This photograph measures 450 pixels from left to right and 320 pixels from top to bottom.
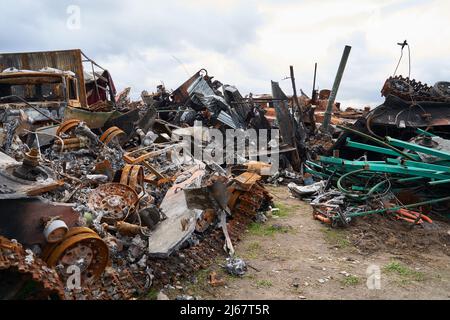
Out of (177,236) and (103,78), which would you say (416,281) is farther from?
(103,78)

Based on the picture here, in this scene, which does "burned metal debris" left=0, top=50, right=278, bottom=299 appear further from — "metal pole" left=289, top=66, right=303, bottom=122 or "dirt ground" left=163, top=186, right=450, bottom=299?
"metal pole" left=289, top=66, right=303, bottom=122

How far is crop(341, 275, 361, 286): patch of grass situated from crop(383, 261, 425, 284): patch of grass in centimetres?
51

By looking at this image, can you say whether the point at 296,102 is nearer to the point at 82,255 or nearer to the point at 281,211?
the point at 281,211

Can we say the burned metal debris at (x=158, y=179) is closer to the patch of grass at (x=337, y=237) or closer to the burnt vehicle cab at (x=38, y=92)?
the burnt vehicle cab at (x=38, y=92)

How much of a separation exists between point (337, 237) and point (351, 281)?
1593 millimetres

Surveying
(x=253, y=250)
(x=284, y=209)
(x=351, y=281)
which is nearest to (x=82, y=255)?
(x=253, y=250)

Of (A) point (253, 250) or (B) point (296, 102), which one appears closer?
(A) point (253, 250)

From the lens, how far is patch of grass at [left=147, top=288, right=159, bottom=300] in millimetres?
3945

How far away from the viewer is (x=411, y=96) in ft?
29.7

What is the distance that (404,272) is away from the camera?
476 cm

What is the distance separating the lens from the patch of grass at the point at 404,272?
4.61 metres
